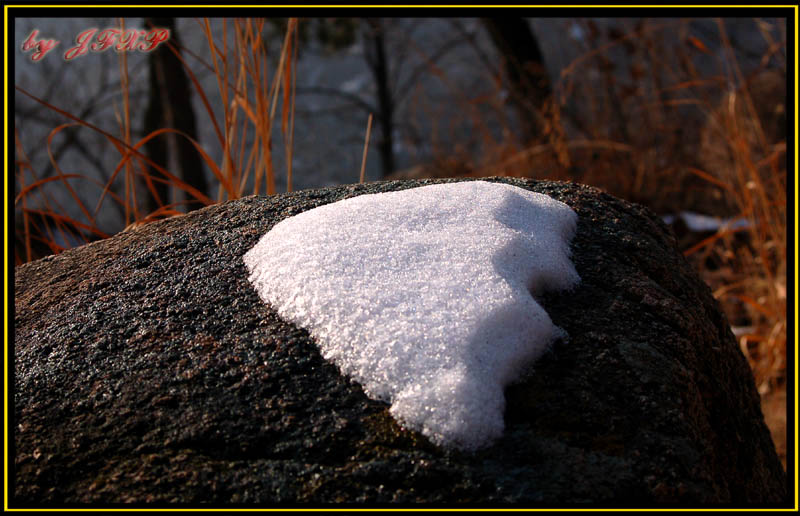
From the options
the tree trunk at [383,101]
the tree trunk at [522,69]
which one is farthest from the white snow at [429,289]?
the tree trunk at [383,101]

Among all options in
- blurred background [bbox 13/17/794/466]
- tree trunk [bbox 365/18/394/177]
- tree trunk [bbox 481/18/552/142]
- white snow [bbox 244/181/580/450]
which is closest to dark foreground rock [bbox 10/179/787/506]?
white snow [bbox 244/181/580/450]

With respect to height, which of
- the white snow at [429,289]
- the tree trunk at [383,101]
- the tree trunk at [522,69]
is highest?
the white snow at [429,289]

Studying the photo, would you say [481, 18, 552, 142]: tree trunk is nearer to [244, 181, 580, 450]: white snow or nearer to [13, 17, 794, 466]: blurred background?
[13, 17, 794, 466]: blurred background

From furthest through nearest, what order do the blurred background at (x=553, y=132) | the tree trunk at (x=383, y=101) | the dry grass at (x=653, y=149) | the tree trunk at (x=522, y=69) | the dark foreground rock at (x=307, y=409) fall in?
the tree trunk at (x=383, y=101), the tree trunk at (x=522, y=69), the dry grass at (x=653, y=149), the blurred background at (x=553, y=132), the dark foreground rock at (x=307, y=409)

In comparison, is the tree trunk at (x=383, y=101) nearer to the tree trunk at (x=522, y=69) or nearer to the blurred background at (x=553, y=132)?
the blurred background at (x=553, y=132)

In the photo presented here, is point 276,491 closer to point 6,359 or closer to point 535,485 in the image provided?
point 535,485

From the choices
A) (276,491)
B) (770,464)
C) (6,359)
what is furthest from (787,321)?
(6,359)

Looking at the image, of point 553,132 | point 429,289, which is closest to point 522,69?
point 553,132
